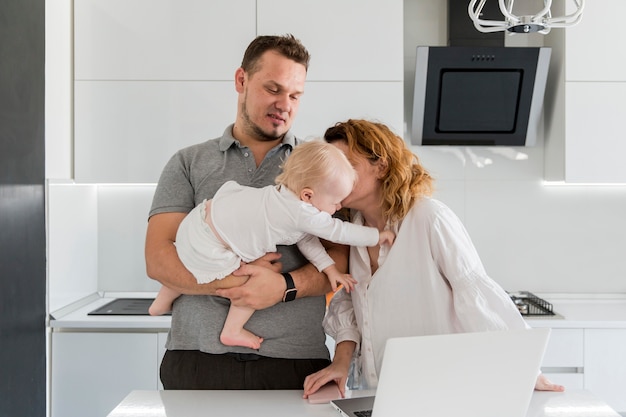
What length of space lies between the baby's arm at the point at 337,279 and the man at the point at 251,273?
3 centimetres

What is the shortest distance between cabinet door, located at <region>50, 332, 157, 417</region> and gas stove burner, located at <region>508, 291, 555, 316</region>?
153 centimetres

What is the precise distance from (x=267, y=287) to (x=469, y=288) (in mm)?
477

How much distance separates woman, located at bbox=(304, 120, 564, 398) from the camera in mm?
1554

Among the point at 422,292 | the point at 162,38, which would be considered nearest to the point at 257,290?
the point at 422,292

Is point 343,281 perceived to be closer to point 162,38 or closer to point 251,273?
point 251,273

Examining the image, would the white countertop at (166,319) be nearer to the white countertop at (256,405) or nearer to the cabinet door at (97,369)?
the cabinet door at (97,369)

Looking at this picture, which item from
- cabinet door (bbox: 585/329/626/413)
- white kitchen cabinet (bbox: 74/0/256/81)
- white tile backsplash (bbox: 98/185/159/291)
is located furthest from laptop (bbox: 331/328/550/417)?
white tile backsplash (bbox: 98/185/159/291)

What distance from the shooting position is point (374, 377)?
167cm

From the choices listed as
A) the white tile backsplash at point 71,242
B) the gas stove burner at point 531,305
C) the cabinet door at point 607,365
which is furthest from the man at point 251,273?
the cabinet door at point 607,365

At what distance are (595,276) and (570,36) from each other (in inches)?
46.3

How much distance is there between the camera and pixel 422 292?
5.39ft

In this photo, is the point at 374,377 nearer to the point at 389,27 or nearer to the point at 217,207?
the point at 217,207

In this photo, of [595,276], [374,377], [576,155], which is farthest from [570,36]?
[374,377]

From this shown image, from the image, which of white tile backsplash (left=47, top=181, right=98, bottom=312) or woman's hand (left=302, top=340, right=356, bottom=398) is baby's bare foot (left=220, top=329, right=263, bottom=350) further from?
white tile backsplash (left=47, top=181, right=98, bottom=312)
